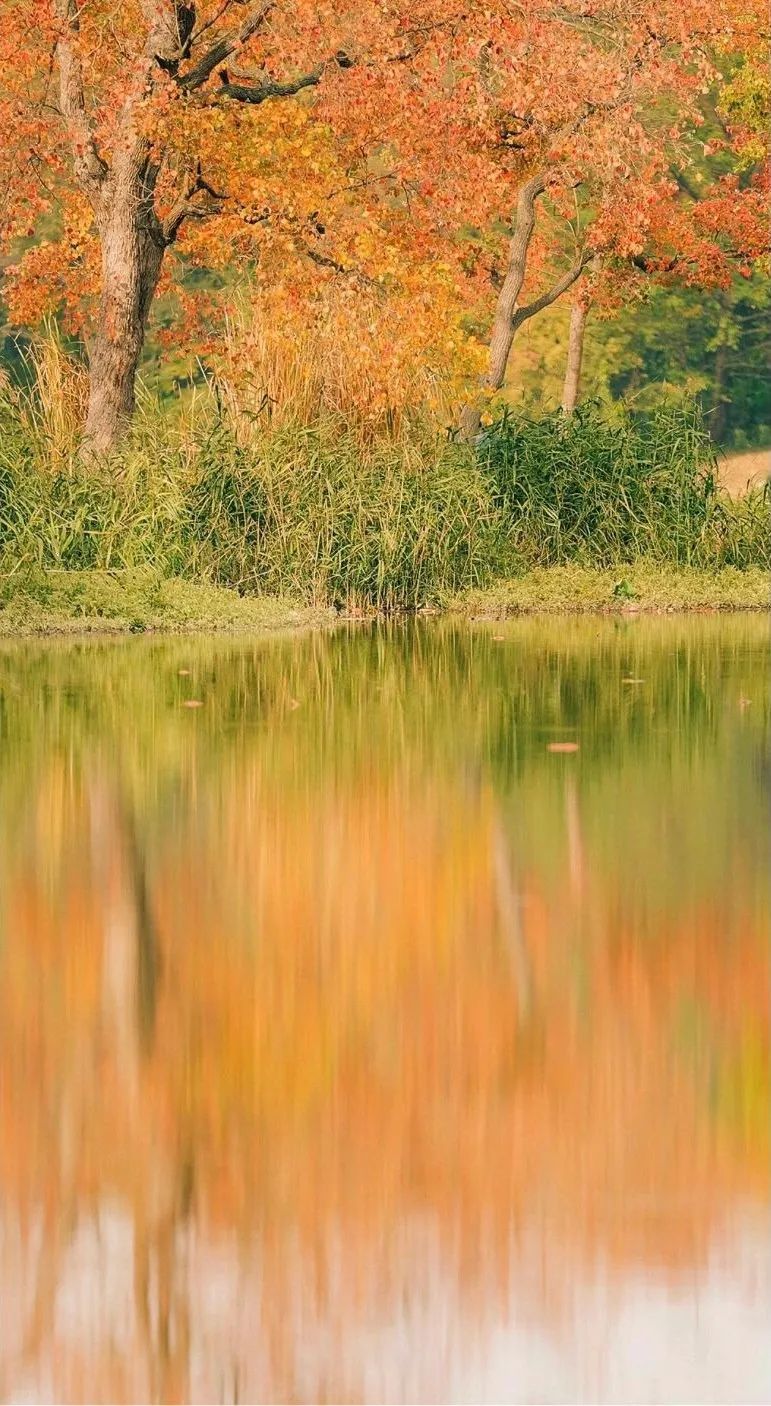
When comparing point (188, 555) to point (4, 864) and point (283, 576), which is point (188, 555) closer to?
point (283, 576)

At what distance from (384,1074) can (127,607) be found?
547 inches

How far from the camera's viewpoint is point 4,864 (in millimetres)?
8039

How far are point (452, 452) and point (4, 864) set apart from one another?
14816 mm

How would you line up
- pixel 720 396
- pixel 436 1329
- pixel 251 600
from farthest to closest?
pixel 720 396 → pixel 251 600 → pixel 436 1329

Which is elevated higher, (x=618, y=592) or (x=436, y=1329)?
(x=618, y=592)

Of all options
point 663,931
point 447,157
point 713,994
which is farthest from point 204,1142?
point 447,157

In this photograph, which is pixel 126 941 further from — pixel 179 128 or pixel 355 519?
pixel 179 128

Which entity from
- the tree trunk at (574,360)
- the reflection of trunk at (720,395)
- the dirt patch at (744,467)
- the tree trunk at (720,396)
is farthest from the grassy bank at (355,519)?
the reflection of trunk at (720,395)

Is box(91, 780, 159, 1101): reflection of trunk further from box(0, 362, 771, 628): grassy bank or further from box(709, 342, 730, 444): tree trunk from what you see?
box(709, 342, 730, 444): tree trunk

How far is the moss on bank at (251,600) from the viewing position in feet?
61.4

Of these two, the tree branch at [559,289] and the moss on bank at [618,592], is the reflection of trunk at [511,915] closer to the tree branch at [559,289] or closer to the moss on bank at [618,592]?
the moss on bank at [618,592]

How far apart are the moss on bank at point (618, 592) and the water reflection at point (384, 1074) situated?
33.5 feet

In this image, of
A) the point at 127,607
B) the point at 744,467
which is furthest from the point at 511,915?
the point at 744,467

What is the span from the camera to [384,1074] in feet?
17.3
